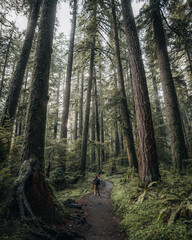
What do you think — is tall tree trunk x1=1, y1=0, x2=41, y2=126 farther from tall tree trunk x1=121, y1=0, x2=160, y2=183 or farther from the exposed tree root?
tall tree trunk x1=121, y1=0, x2=160, y2=183

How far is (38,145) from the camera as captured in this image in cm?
391

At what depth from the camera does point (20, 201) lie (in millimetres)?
2766

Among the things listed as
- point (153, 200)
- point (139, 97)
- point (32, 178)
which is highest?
point (139, 97)

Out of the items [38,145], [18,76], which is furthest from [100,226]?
[18,76]

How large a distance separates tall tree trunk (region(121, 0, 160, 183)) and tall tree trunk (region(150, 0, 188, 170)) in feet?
6.93

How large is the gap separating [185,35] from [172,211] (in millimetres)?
10242

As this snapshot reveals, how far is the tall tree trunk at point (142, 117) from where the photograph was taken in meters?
5.09

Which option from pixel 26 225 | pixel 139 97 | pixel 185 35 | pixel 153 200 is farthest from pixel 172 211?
pixel 185 35

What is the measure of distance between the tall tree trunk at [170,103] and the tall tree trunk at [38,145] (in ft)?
20.1

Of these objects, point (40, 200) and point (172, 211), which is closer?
point (172, 211)

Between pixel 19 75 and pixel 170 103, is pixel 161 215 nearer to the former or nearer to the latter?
pixel 170 103

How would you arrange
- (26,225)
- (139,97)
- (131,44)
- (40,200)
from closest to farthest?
(26,225) → (40,200) → (139,97) → (131,44)

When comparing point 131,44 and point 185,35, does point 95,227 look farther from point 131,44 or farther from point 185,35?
point 185,35

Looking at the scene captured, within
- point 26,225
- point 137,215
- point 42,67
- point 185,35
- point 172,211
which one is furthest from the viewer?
point 185,35
